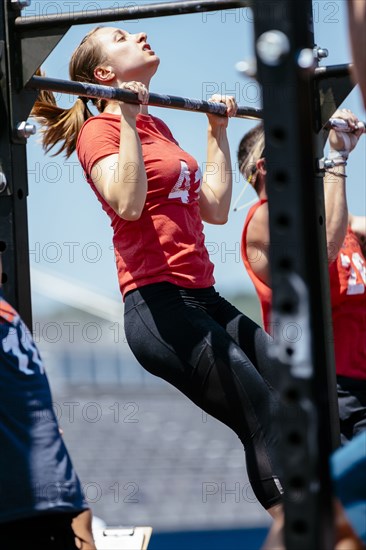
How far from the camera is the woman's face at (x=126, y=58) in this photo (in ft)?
10.7

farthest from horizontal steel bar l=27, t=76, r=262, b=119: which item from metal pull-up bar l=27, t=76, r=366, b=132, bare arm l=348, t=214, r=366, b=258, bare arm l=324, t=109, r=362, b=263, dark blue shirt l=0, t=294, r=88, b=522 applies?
bare arm l=348, t=214, r=366, b=258

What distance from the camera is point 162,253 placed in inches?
121

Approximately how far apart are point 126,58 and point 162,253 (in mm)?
662

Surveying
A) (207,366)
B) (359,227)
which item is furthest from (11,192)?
(359,227)

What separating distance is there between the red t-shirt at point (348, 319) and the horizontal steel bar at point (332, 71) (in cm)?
91

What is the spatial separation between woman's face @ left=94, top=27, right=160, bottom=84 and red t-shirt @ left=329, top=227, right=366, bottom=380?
100cm

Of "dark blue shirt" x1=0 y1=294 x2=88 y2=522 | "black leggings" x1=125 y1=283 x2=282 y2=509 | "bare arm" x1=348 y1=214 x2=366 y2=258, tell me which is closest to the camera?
"dark blue shirt" x1=0 y1=294 x2=88 y2=522

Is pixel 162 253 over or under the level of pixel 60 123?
under

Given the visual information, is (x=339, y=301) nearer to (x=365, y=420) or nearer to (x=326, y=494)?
(x=365, y=420)

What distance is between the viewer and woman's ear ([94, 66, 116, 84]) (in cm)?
330

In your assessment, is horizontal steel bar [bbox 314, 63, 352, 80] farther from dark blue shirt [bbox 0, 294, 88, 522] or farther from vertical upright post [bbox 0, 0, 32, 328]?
dark blue shirt [bbox 0, 294, 88, 522]

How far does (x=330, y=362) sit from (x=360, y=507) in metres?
1.36

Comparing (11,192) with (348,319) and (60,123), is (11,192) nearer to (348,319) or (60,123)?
(60,123)

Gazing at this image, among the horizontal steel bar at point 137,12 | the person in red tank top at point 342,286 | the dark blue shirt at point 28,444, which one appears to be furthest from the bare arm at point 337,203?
the dark blue shirt at point 28,444
